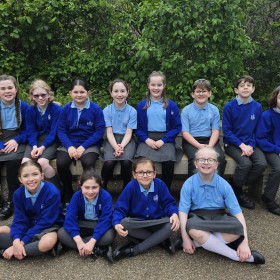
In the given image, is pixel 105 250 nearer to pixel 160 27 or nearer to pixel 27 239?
pixel 27 239

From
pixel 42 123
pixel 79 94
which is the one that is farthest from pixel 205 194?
pixel 42 123

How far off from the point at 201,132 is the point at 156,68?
5.57 feet

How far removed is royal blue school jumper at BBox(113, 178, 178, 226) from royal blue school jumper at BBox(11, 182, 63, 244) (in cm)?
58

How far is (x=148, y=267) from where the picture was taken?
316 centimetres

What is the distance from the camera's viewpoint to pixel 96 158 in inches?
162

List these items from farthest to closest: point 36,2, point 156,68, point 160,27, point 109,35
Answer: point 109,35 < point 36,2 < point 156,68 < point 160,27

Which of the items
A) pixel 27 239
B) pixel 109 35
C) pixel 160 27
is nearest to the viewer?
pixel 27 239

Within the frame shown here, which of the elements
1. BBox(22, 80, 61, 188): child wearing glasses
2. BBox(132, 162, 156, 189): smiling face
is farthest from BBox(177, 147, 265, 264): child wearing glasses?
BBox(22, 80, 61, 188): child wearing glasses

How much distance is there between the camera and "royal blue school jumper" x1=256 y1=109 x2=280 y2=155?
4238 mm

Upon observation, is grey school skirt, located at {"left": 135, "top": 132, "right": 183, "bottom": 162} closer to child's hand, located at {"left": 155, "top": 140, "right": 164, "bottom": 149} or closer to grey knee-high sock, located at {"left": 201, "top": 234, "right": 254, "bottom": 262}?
child's hand, located at {"left": 155, "top": 140, "right": 164, "bottom": 149}

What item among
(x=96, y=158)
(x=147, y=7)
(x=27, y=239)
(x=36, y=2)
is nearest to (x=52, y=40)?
(x=36, y=2)

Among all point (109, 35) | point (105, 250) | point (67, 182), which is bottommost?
point (105, 250)

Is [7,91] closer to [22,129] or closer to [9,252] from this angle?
[22,129]

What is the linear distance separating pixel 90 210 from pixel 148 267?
2.42 feet
